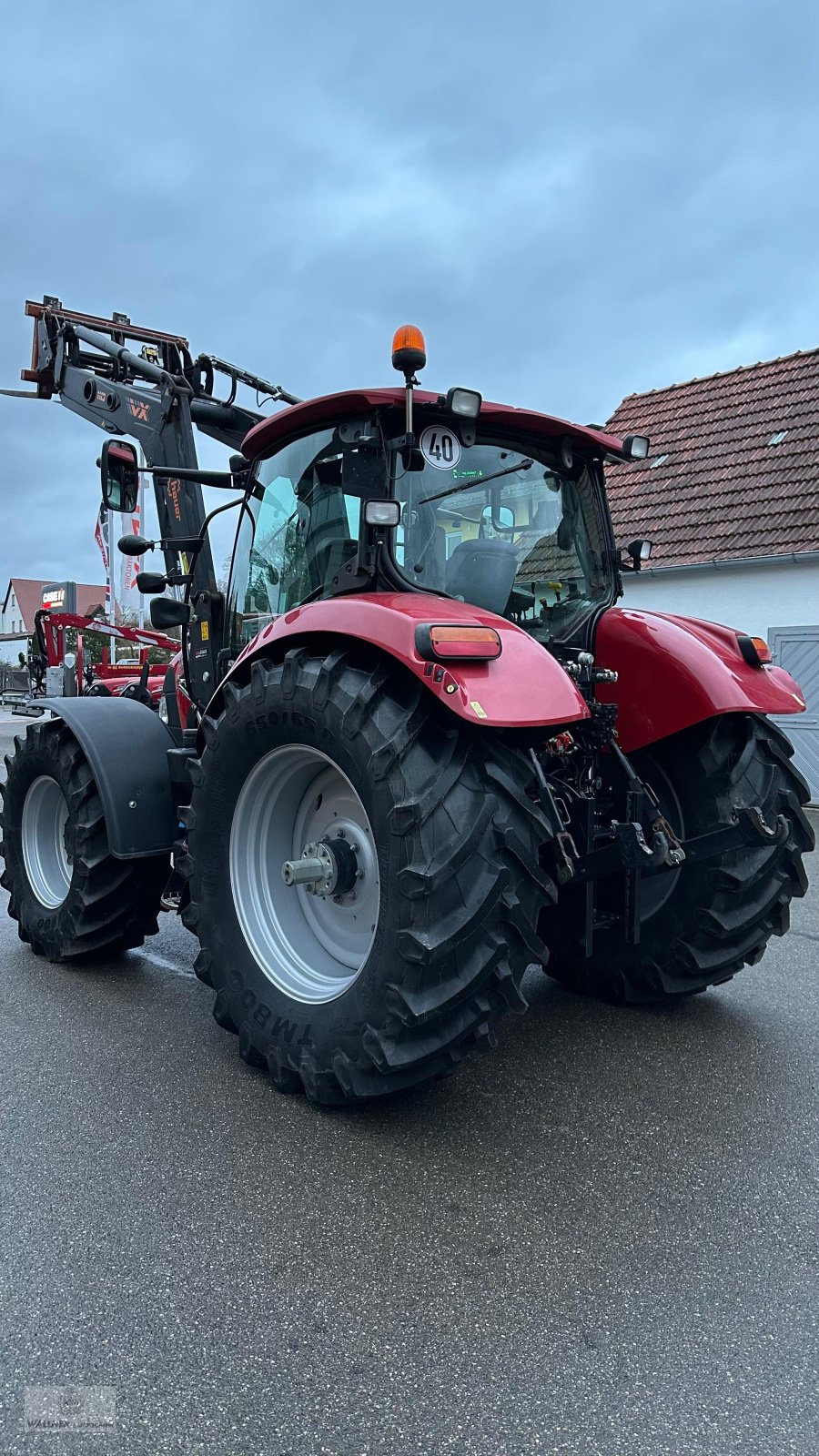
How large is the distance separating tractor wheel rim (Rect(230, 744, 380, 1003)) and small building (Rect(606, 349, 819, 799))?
725 centimetres

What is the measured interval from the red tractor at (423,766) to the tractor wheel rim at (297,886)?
1 centimetres

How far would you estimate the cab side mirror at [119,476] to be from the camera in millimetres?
4402

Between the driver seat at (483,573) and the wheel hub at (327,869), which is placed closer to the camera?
the wheel hub at (327,869)

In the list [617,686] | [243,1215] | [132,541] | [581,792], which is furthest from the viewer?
[132,541]

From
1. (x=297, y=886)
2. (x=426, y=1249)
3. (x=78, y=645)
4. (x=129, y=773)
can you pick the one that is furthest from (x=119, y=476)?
(x=78, y=645)

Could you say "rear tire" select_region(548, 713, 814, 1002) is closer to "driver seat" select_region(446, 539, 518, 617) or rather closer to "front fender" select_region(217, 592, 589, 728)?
"driver seat" select_region(446, 539, 518, 617)

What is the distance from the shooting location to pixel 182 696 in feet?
15.8

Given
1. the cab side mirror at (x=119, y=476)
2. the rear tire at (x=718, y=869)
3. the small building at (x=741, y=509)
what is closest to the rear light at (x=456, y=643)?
the rear tire at (x=718, y=869)

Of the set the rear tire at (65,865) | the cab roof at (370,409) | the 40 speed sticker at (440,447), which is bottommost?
the rear tire at (65,865)

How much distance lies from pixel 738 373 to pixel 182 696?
443 inches

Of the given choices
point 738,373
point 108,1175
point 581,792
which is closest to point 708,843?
point 581,792

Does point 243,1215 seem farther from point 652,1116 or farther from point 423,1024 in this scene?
point 652,1116

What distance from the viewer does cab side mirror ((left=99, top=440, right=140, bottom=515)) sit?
4.40 meters

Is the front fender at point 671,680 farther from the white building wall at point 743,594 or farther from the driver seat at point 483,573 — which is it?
the white building wall at point 743,594
